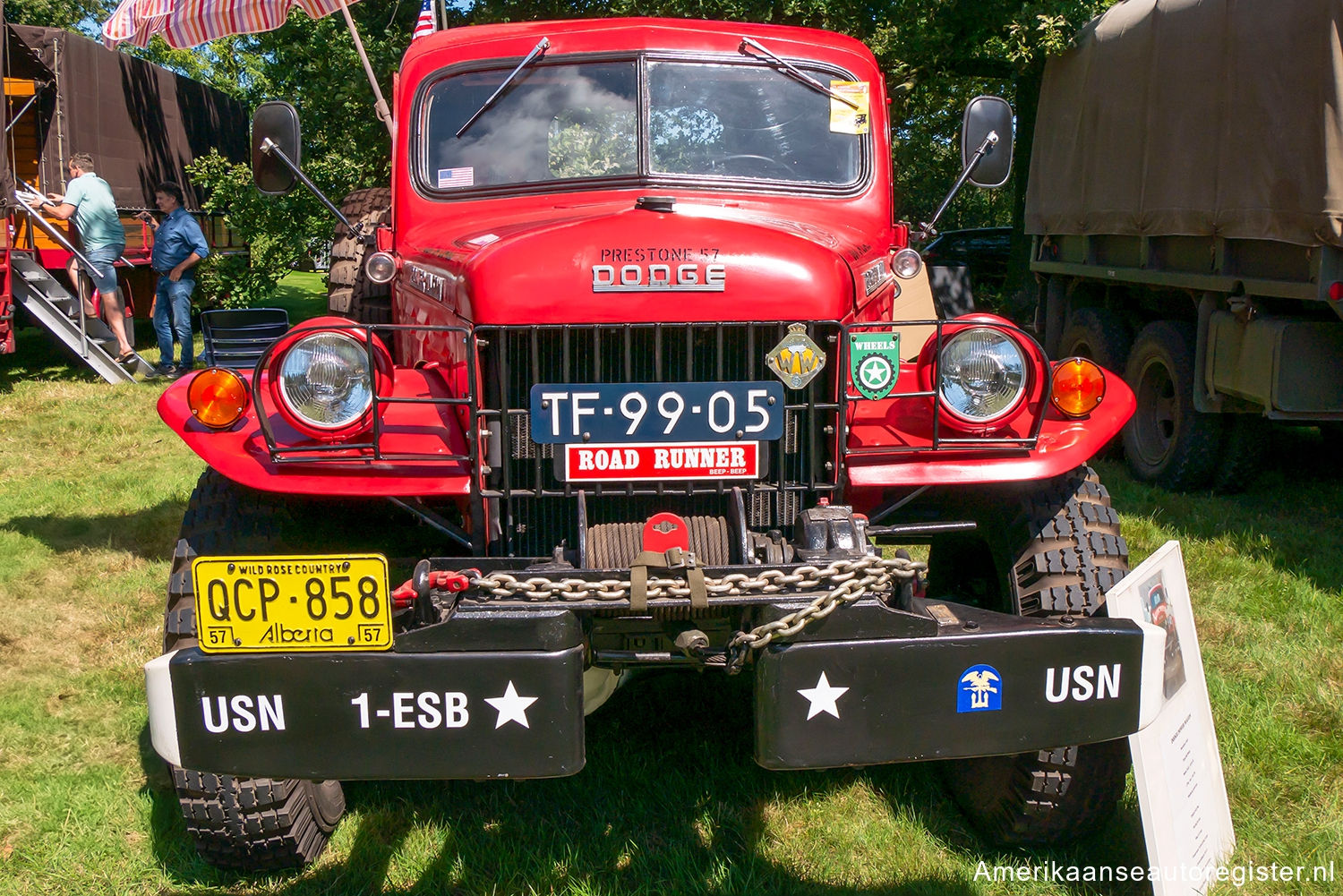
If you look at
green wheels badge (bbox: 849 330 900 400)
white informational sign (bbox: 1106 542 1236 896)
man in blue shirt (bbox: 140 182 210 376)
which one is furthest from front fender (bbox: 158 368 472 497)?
man in blue shirt (bbox: 140 182 210 376)

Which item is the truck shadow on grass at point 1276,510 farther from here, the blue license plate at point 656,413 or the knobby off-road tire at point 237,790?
the knobby off-road tire at point 237,790

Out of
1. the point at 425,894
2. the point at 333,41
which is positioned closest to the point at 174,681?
the point at 425,894

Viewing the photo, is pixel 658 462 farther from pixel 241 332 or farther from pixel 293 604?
pixel 241 332

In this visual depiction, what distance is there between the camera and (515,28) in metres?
4.34

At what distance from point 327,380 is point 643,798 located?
5.04 feet

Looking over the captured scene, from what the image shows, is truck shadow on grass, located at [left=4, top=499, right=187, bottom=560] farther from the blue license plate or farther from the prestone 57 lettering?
the blue license plate

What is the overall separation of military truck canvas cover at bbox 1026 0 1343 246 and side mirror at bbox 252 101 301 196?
4445 millimetres

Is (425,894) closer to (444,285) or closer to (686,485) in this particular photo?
(686,485)

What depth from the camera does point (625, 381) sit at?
290 centimetres

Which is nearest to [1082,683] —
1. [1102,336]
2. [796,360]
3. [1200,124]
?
[796,360]

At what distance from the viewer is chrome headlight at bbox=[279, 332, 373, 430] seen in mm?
2896

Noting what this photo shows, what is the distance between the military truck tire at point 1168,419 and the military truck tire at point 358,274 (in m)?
4.51

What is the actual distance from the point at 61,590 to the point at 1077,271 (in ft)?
21.5

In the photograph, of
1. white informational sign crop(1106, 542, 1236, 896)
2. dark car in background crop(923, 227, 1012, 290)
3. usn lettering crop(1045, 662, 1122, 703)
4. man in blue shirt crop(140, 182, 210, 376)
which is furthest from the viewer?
dark car in background crop(923, 227, 1012, 290)
